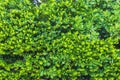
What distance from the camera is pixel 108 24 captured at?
5.07 metres

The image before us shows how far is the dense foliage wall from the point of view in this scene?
4957 millimetres

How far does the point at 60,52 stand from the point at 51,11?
706 mm

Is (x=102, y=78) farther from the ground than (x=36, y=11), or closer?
closer

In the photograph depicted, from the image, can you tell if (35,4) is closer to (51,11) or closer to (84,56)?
(51,11)

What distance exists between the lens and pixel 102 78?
16.6 ft

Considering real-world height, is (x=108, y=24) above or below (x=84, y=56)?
above

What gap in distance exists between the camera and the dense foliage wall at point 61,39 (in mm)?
4957

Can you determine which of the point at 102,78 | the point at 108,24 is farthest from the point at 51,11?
the point at 102,78

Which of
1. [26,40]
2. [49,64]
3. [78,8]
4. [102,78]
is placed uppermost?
[78,8]

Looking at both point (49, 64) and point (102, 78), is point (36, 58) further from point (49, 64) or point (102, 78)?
point (102, 78)

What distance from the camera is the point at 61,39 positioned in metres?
5.00

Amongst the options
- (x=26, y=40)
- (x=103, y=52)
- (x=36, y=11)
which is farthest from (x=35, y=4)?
(x=103, y=52)

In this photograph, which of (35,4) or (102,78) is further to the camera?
(35,4)

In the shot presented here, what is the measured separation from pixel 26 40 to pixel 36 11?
53cm
